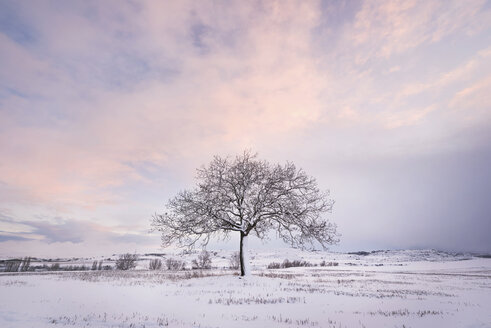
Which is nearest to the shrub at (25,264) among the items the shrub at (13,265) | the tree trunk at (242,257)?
the shrub at (13,265)

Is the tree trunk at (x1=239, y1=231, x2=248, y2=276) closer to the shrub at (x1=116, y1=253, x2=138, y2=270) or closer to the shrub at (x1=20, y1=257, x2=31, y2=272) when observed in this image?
the shrub at (x1=116, y1=253, x2=138, y2=270)

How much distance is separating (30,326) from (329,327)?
29.1ft

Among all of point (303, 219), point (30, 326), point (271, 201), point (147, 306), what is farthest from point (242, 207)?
point (30, 326)

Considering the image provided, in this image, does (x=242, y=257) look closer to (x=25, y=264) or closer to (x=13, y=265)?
(x=13, y=265)

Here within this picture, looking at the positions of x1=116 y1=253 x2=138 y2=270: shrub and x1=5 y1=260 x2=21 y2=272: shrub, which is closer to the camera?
x1=5 y1=260 x2=21 y2=272: shrub

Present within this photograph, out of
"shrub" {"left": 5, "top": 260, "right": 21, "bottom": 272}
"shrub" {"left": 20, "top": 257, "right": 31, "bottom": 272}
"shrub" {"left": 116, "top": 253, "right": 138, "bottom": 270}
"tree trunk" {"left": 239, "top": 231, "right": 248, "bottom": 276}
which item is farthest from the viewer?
"shrub" {"left": 20, "top": 257, "right": 31, "bottom": 272}

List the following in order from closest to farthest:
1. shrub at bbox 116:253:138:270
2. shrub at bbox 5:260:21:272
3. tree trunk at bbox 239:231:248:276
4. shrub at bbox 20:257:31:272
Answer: tree trunk at bbox 239:231:248:276, shrub at bbox 5:260:21:272, shrub at bbox 116:253:138:270, shrub at bbox 20:257:31:272

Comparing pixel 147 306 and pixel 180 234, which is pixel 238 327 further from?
pixel 180 234

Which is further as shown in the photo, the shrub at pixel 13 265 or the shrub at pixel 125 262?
the shrub at pixel 125 262

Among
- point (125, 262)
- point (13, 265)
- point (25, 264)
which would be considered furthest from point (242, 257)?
point (25, 264)

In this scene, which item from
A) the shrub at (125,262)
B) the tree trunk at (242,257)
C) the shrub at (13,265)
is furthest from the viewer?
the shrub at (125,262)

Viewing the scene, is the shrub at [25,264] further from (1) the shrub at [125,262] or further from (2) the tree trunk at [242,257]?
(2) the tree trunk at [242,257]

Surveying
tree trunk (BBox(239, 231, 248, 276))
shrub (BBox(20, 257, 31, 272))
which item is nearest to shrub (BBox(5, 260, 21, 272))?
shrub (BBox(20, 257, 31, 272))

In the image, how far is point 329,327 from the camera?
823 centimetres
